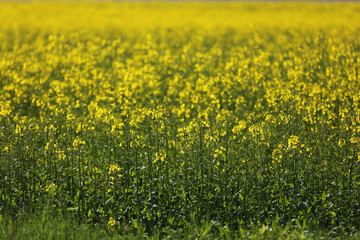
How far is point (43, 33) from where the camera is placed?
16.5m

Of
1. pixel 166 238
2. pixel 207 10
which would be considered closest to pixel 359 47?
pixel 166 238

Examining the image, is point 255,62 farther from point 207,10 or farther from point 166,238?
point 207,10

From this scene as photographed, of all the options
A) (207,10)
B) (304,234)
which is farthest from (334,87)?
(207,10)

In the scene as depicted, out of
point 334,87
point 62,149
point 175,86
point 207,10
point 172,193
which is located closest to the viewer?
point 172,193

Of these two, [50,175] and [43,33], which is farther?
[43,33]

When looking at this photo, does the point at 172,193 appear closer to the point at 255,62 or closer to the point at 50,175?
the point at 50,175

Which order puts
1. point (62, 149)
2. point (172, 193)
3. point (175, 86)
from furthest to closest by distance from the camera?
point (175, 86), point (62, 149), point (172, 193)

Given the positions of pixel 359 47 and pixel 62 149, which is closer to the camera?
pixel 62 149

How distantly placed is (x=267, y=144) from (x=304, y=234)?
123cm

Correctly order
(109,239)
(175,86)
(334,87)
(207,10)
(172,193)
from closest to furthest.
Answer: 1. (109,239)
2. (172,193)
3. (334,87)
4. (175,86)
5. (207,10)

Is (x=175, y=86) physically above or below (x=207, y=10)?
below

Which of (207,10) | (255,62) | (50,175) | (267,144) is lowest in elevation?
(50,175)

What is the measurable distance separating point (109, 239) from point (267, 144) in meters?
2.30

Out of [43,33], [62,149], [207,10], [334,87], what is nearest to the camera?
[62,149]
